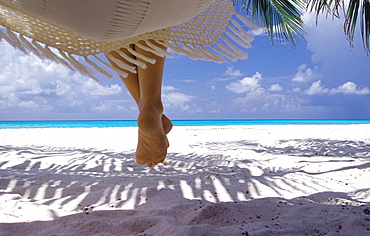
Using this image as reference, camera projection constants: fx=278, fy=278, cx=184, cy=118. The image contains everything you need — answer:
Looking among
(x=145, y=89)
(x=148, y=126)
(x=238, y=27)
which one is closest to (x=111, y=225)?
(x=148, y=126)

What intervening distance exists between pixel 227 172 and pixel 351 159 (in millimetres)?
1168

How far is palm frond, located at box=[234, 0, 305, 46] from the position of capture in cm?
330

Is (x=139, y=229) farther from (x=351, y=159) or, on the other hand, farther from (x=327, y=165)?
(x=351, y=159)

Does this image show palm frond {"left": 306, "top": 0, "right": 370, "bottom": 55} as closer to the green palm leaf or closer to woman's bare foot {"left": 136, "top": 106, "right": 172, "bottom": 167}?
the green palm leaf

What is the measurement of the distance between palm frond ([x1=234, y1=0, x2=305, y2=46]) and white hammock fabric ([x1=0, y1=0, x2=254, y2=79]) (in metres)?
2.31

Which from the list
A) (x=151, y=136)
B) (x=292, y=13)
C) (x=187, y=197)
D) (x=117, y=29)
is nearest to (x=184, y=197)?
(x=187, y=197)

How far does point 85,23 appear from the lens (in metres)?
0.66

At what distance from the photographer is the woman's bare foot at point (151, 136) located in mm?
1165

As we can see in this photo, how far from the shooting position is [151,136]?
1.23m

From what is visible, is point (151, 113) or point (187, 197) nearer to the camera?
point (151, 113)

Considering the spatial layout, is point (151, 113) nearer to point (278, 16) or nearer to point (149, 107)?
point (149, 107)

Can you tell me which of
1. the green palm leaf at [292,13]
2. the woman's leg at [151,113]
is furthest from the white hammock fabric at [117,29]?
the green palm leaf at [292,13]

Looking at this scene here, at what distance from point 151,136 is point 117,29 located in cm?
61

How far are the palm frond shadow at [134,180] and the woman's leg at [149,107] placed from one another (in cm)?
24
